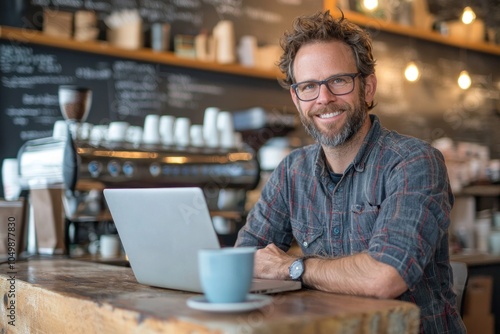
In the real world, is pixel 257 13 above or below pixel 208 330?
above

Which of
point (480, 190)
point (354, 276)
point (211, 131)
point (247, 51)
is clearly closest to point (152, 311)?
point (354, 276)

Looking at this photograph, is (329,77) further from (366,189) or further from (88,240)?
(88,240)

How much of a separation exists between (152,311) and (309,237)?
2.83 ft

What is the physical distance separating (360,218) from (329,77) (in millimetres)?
403

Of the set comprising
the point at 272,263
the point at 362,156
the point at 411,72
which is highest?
the point at 411,72

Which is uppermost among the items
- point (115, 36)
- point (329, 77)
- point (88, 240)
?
point (115, 36)

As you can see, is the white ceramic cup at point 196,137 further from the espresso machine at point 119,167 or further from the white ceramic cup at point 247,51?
the white ceramic cup at point 247,51

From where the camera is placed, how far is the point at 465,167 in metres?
5.18

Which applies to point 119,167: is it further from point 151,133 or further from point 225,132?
point 225,132

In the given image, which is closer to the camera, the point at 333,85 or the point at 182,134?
the point at 333,85

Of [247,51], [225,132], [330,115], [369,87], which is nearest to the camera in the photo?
[330,115]

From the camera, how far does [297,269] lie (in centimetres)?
159

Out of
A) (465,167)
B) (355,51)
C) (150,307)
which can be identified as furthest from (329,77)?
(465,167)

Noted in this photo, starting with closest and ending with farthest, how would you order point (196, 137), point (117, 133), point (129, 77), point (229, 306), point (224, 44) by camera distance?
point (229, 306)
point (117, 133)
point (196, 137)
point (129, 77)
point (224, 44)
